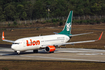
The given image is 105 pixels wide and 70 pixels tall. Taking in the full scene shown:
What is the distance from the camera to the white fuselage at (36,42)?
2035 inches

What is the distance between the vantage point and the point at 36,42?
54.4m

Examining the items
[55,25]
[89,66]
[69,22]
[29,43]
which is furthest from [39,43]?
[55,25]

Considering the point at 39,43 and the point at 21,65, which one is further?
the point at 39,43

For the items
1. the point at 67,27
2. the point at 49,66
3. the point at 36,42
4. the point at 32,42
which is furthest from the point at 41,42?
the point at 49,66

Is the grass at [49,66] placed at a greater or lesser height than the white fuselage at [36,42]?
lesser

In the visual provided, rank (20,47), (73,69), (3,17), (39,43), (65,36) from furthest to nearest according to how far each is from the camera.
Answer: (3,17), (65,36), (39,43), (20,47), (73,69)

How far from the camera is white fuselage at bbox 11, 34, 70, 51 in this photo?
2035 inches

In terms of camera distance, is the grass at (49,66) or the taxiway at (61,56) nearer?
the grass at (49,66)

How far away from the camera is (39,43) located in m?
55.3

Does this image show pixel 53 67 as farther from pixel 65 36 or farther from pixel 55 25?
pixel 55 25

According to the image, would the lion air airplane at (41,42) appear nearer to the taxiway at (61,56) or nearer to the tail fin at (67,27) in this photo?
the tail fin at (67,27)

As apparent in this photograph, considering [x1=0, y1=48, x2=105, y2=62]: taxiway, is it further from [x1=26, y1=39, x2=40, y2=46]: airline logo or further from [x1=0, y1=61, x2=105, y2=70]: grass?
[x1=0, y1=61, x2=105, y2=70]: grass

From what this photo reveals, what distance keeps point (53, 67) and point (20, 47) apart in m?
15.4

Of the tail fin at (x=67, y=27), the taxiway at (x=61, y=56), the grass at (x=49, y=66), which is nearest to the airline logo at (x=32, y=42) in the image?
the taxiway at (x=61, y=56)
